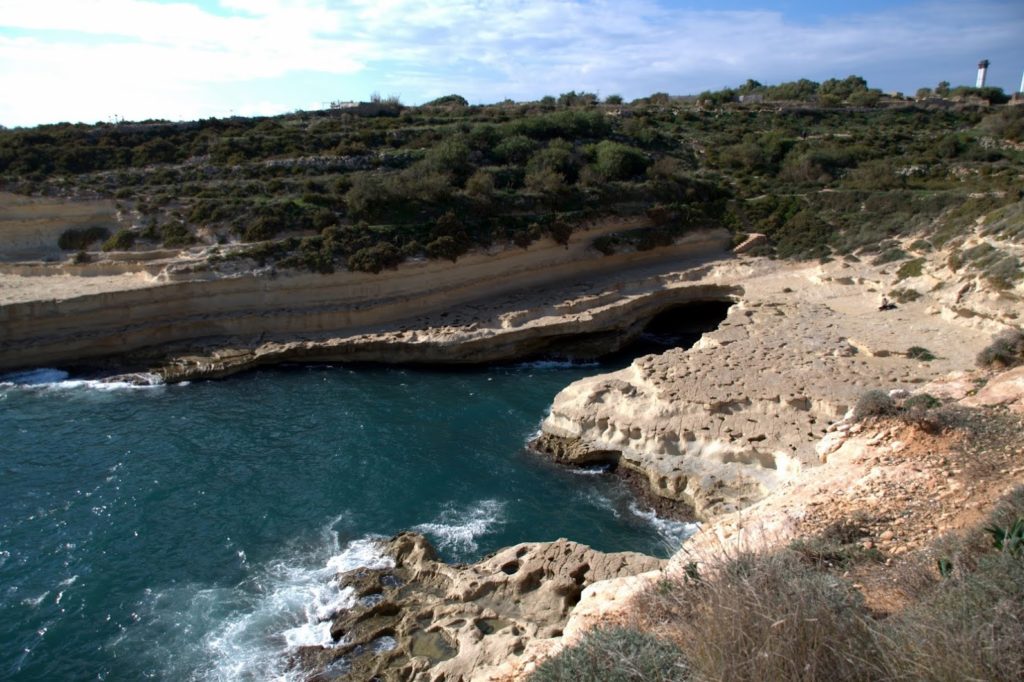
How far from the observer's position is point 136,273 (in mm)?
28641

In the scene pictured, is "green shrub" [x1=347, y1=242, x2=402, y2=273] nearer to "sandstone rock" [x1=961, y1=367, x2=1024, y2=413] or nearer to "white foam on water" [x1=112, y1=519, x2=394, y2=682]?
"white foam on water" [x1=112, y1=519, x2=394, y2=682]

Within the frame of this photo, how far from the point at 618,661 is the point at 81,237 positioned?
31.0 metres

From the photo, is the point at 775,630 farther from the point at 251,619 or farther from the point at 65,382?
the point at 65,382

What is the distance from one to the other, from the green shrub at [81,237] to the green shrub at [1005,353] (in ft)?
104

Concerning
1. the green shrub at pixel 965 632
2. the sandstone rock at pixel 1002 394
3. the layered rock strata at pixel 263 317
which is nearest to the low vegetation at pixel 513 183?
the layered rock strata at pixel 263 317

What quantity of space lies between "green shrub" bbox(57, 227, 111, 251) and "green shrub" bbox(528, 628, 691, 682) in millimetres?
29749

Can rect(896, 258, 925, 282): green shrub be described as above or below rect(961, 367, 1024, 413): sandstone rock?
above

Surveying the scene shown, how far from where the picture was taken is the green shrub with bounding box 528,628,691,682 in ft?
22.4

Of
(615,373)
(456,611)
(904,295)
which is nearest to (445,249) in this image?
(615,373)

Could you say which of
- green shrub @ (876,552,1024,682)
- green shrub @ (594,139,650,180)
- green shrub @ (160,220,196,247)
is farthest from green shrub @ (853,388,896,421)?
green shrub @ (160,220,196,247)

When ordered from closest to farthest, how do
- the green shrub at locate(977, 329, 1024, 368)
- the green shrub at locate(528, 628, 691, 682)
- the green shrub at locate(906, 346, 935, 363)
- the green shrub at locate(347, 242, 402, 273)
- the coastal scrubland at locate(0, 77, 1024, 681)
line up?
the coastal scrubland at locate(0, 77, 1024, 681)
the green shrub at locate(528, 628, 691, 682)
the green shrub at locate(977, 329, 1024, 368)
the green shrub at locate(906, 346, 935, 363)
the green shrub at locate(347, 242, 402, 273)

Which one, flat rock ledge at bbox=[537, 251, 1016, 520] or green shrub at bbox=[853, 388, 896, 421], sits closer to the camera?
green shrub at bbox=[853, 388, 896, 421]

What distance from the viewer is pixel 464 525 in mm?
16719

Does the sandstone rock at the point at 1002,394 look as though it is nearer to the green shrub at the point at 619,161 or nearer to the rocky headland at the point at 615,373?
the rocky headland at the point at 615,373
